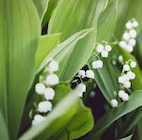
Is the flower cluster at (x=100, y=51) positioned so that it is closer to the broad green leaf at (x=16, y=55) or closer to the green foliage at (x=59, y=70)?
the green foliage at (x=59, y=70)

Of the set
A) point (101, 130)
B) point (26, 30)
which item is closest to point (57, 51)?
point (26, 30)

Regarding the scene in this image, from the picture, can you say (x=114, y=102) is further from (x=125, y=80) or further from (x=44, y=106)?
(x=44, y=106)

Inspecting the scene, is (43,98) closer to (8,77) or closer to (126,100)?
(8,77)

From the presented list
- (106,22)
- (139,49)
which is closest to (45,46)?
(106,22)

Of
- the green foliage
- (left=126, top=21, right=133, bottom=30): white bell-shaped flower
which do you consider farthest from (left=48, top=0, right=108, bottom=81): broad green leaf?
(left=126, top=21, right=133, bottom=30): white bell-shaped flower

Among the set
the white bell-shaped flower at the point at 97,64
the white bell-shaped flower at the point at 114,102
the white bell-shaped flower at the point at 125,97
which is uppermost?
the white bell-shaped flower at the point at 97,64

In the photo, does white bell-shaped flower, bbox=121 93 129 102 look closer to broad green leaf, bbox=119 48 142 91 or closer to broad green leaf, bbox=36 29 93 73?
broad green leaf, bbox=119 48 142 91

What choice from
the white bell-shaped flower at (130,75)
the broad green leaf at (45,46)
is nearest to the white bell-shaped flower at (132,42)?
the white bell-shaped flower at (130,75)
